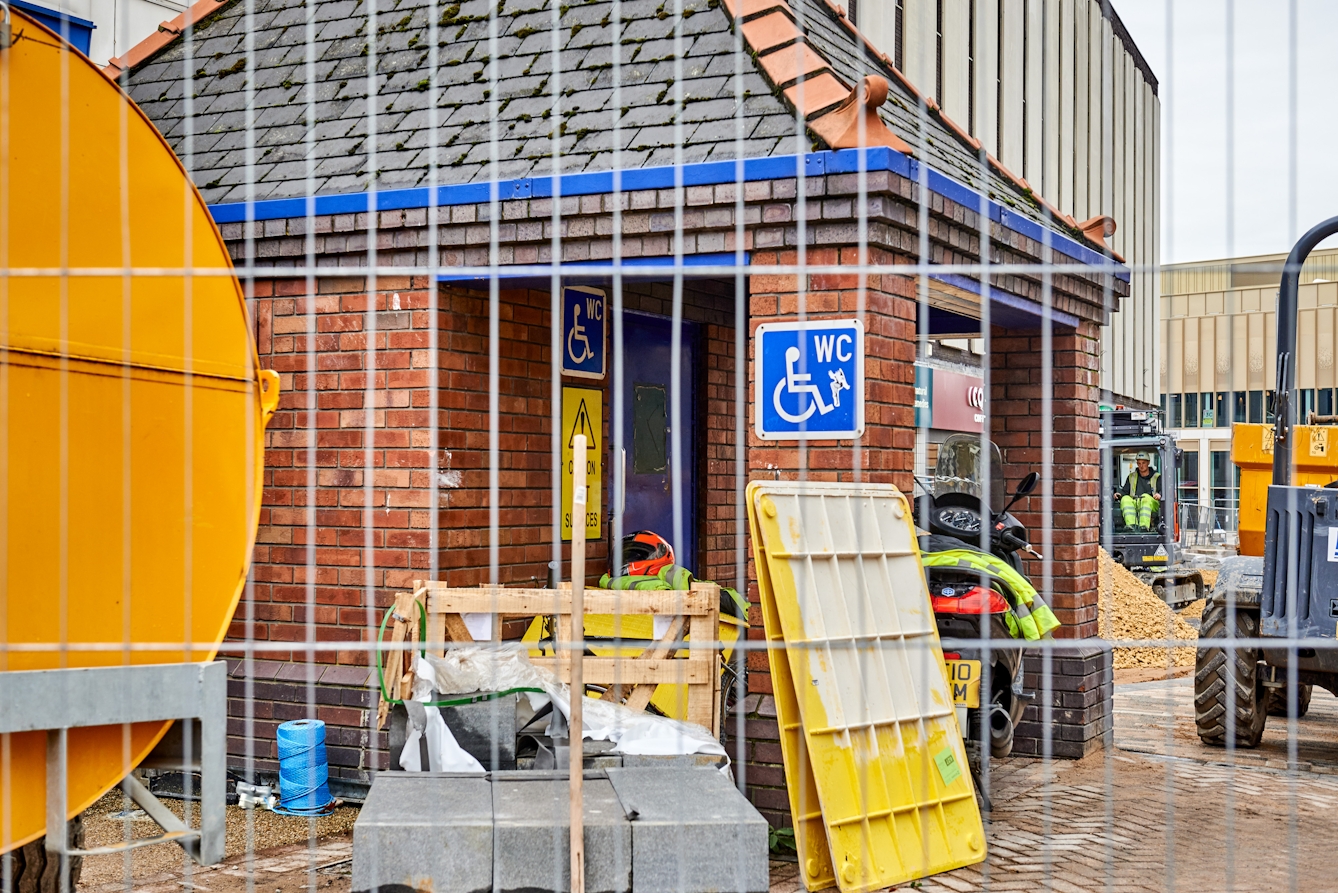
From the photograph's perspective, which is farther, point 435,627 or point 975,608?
point 975,608

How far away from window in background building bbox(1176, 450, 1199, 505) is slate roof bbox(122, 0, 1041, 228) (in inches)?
78.3

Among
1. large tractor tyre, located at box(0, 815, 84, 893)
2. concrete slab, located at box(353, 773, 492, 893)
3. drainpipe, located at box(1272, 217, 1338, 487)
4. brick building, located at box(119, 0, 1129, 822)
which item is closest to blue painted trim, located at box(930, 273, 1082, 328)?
brick building, located at box(119, 0, 1129, 822)

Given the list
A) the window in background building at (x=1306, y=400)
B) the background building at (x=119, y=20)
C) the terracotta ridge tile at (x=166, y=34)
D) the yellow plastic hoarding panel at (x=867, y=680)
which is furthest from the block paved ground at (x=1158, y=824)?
the background building at (x=119, y=20)

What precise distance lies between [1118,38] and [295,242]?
389 centimetres

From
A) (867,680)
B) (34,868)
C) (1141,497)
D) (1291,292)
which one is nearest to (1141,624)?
(1141,497)

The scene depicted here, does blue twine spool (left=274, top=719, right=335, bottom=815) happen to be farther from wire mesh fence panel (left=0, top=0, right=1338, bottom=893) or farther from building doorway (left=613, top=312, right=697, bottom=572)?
building doorway (left=613, top=312, right=697, bottom=572)

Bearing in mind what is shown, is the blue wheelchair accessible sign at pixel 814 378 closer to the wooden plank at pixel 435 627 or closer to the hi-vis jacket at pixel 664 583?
the hi-vis jacket at pixel 664 583

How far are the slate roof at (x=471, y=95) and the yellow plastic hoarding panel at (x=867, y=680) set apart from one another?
5.28ft

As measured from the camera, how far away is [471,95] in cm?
641

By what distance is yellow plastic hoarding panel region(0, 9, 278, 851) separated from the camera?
10.5ft

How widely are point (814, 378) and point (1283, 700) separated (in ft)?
19.5

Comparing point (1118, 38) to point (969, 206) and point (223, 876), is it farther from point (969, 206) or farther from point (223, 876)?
point (223, 876)

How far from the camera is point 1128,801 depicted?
6.57 meters

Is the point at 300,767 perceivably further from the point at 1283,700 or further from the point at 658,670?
the point at 1283,700
